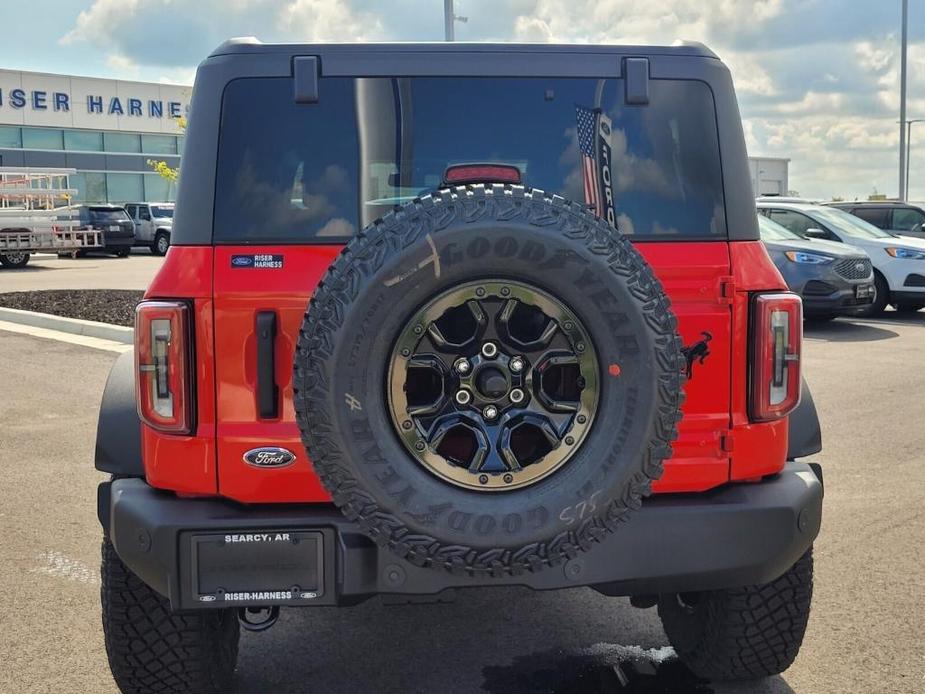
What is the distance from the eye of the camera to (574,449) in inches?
103

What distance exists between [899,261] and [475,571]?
1325 centimetres

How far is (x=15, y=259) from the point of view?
25359mm

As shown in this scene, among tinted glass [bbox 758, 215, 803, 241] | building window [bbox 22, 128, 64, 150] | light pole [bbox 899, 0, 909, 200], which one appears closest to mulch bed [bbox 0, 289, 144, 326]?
tinted glass [bbox 758, 215, 803, 241]

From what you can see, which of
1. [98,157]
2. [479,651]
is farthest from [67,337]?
[98,157]

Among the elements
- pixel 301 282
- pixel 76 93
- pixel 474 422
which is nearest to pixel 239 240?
pixel 301 282

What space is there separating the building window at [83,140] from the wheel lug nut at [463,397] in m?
50.3

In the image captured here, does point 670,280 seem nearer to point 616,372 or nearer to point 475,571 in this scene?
point 616,372

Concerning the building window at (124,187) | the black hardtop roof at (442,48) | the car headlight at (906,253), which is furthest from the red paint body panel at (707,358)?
the building window at (124,187)

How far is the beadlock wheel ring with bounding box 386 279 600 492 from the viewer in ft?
8.41

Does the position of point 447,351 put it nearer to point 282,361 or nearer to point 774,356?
point 282,361

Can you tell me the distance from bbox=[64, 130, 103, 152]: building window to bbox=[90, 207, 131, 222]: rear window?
21.5 meters

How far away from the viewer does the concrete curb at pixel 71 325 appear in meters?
11.9

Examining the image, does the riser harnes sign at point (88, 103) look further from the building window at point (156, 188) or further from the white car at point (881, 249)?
the white car at point (881, 249)

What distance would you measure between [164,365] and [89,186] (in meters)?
49.0
